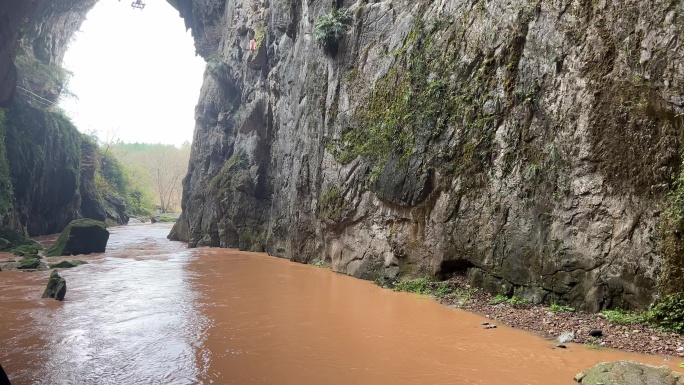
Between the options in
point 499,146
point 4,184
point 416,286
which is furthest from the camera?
point 4,184

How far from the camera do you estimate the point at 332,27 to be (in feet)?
51.0

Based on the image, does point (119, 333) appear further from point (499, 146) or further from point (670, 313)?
point (670, 313)

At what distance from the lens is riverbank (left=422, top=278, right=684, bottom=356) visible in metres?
5.95

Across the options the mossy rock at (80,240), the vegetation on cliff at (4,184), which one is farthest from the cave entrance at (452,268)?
the vegetation on cliff at (4,184)

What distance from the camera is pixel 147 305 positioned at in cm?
920

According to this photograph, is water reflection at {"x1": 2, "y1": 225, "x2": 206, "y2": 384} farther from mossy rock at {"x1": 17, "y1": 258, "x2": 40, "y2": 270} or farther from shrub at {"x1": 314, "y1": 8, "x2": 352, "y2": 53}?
shrub at {"x1": 314, "y1": 8, "x2": 352, "y2": 53}

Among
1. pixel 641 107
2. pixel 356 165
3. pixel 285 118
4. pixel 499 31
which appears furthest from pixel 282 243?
pixel 641 107

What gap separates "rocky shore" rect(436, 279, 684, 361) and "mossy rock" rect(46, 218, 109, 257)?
57.3ft

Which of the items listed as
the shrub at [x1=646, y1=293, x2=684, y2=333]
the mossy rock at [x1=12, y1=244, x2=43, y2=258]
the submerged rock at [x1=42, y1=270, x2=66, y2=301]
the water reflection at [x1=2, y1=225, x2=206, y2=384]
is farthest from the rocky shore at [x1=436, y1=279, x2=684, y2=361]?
the mossy rock at [x1=12, y1=244, x2=43, y2=258]

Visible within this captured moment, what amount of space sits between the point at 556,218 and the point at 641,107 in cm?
235

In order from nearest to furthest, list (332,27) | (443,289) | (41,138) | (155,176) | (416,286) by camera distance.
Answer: (443,289) < (416,286) < (332,27) < (41,138) < (155,176)

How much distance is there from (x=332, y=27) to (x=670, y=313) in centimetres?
1303

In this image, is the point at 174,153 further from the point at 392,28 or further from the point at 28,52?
the point at 392,28

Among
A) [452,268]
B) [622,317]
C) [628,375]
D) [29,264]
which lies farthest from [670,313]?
[29,264]
